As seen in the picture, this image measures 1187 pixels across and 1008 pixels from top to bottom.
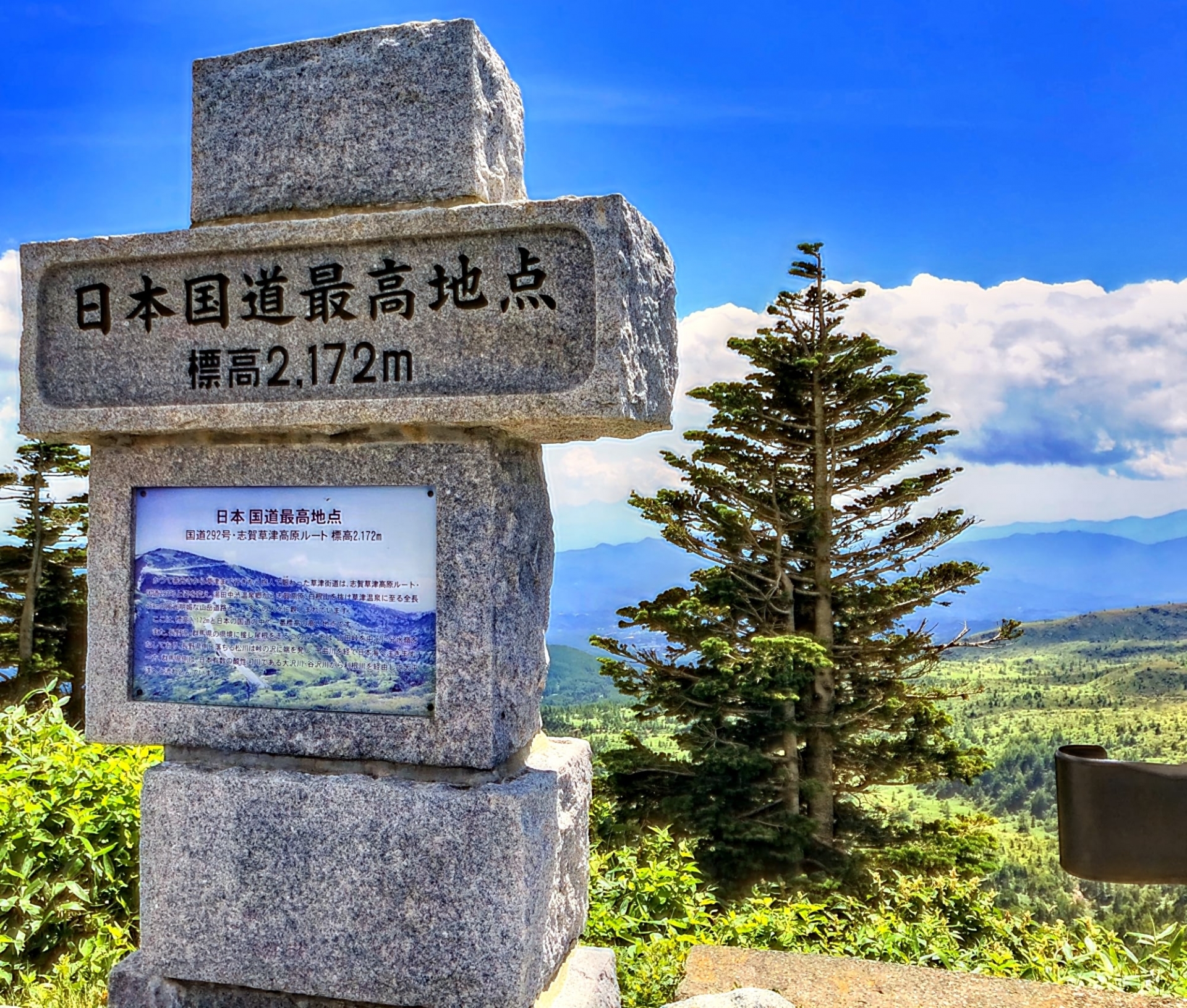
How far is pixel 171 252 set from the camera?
2.60 meters

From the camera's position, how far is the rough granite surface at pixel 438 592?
7.98 ft

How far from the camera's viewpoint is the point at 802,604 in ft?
39.1

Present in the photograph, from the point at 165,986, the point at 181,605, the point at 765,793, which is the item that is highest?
the point at 181,605

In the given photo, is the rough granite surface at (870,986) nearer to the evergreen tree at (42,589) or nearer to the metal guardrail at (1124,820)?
the metal guardrail at (1124,820)

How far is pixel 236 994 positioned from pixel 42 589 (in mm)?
14502

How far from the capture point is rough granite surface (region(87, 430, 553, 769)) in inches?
95.8

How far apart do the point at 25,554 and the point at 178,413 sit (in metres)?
14.1

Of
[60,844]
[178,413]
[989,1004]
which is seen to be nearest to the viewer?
[178,413]

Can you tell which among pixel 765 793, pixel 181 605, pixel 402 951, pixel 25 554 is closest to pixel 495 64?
pixel 181 605

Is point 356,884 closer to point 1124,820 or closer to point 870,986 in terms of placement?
point 870,986

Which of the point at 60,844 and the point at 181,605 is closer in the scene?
the point at 181,605

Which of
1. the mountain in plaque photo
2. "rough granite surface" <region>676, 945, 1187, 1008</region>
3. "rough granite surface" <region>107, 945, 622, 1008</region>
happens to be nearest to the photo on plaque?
the mountain in plaque photo

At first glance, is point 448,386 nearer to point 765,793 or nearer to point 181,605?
point 181,605

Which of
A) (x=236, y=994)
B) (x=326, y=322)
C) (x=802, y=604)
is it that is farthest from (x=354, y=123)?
(x=802, y=604)
